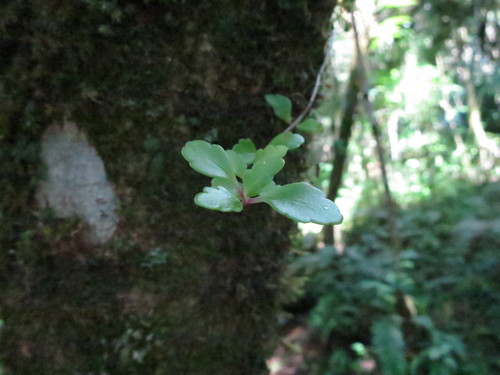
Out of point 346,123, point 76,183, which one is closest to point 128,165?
point 76,183

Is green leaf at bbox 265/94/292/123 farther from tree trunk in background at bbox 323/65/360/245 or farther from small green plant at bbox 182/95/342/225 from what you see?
tree trunk in background at bbox 323/65/360/245

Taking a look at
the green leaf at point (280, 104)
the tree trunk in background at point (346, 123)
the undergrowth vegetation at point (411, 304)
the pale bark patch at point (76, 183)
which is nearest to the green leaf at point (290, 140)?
the green leaf at point (280, 104)

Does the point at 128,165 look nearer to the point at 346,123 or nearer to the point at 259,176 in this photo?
the point at 259,176

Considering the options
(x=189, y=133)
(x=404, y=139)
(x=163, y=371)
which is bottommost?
(x=163, y=371)

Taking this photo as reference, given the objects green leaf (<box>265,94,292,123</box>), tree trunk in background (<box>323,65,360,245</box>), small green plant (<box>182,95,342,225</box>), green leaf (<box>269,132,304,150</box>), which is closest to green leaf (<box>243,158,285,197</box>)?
small green plant (<box>182,95,342,225</box>)

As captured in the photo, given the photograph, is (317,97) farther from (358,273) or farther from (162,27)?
(358,273)

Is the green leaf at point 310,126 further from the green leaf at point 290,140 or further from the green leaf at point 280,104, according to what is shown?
the green leaf at point 290,140

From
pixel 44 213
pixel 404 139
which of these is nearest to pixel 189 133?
pixel 44 213

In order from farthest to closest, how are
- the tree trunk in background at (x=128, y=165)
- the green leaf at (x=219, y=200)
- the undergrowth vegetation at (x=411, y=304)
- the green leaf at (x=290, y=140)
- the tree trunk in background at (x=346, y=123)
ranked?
the tree trunk in background at (x=346, y=123) < the undergrowth vegetation at (x=411, y=304) < the tree trunk in background at (x=128, y=165) < the green leaf at (x=290, y=140) < the green leaf at (x=219, y=200)
